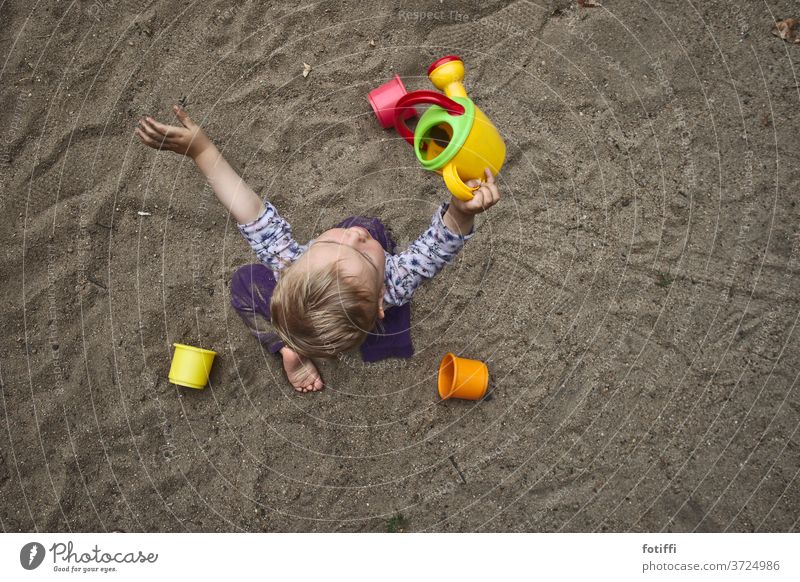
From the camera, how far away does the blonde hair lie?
5.52ft

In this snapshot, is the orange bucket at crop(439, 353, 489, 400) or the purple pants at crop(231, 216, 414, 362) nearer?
the orange bucket at crop(439, 353, 489, 400)

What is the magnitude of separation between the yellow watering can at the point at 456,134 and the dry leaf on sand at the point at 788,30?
3.82 feet

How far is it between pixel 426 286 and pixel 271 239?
57 cm

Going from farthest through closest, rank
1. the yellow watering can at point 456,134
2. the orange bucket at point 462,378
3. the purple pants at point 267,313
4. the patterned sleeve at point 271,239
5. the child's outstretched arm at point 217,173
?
the purple pants at point 267,313 → the orange bucket at point 462,378 → the patterned sleeve at point 271,239 → the child's outstretched arm at point 217,173 → the yellow watering can at point 456,134

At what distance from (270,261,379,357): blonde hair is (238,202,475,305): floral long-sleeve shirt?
0.16m

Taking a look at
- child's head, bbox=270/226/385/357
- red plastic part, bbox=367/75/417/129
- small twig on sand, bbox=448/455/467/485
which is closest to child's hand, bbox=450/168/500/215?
child's head, bbox=270/226/385/357

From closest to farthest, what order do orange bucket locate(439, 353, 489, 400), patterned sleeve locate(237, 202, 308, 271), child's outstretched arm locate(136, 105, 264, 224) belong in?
child's outstretched arm locate(136, 105, 264, 224) < patterned sleeve locate(237, 202, 308, 271) < orange bucket locate(439, 353, 489, 400)

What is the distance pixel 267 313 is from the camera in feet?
7.30

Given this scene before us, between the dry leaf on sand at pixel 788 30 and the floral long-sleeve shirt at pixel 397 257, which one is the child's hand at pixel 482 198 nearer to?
the floral long-sleeve shirt at pixel 397 257

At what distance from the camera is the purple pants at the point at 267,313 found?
7.07ft

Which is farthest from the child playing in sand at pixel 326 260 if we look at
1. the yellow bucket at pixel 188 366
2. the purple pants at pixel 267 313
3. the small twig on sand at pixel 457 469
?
the small twig on sand at pixel 457 469

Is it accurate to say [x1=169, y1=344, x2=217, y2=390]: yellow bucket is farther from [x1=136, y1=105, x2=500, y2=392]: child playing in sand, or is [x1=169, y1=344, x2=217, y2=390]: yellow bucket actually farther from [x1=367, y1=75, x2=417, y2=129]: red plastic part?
[x1=367, y1=75, x2=417, y2=129]: red plastic part
